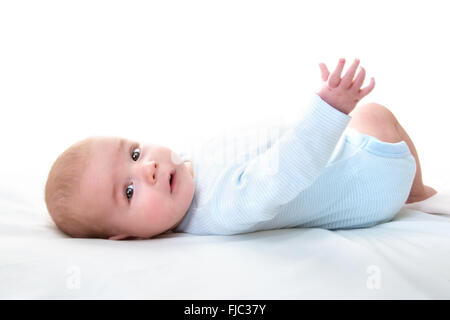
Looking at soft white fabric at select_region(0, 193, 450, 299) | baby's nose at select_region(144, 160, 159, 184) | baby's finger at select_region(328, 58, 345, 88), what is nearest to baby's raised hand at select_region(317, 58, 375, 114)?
baby's finger at select_region(328, 58, 345, 88)

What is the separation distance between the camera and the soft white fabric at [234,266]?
0.79 m

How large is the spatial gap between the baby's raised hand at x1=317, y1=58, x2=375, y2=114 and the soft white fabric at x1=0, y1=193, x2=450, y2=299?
282mm

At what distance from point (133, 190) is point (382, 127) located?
688 millimetres

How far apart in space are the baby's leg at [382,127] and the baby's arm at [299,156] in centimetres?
43

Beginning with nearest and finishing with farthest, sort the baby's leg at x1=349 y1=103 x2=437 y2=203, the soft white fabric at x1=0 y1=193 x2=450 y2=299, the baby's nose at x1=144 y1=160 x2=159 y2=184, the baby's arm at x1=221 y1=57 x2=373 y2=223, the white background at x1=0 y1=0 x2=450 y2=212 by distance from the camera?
the soft white fabric at x1=0 y1=193 x2=450 y2=299
the baby's arm at x1=221 y1=57 x2=373 y2=223
the baby's nose at x1=144 y1=160 x2=159 y2=184
the baby's leg at x1=349 y1=103 x2=437 y2=203
the white background at x1=0 y1=0 x2=450 y2=212

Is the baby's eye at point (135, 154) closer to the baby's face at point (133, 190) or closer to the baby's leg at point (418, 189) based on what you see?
the baby's face at point (133, 190)

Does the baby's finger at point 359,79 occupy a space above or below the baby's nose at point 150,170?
above

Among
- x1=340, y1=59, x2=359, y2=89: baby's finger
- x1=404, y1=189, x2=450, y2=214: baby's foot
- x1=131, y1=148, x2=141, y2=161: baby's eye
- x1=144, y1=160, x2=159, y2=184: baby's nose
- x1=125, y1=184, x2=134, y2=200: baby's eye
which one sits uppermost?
x1=340, y1=59, x2=359, y2=89: baby's finger

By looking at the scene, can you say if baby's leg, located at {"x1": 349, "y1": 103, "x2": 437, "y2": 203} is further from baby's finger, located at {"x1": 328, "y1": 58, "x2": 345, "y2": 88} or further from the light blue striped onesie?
baby's finger, located at {"x1": 328, "y1": 58, "x2": 345, "y2": 88}

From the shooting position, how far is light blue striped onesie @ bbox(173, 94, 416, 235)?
0.96m

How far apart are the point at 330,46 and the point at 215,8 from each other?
53 cm

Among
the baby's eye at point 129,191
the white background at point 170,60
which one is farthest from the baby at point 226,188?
the white background at point 170,60

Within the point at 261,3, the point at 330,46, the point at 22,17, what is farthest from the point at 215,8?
the point at 22,17

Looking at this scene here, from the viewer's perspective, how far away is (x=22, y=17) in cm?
200
